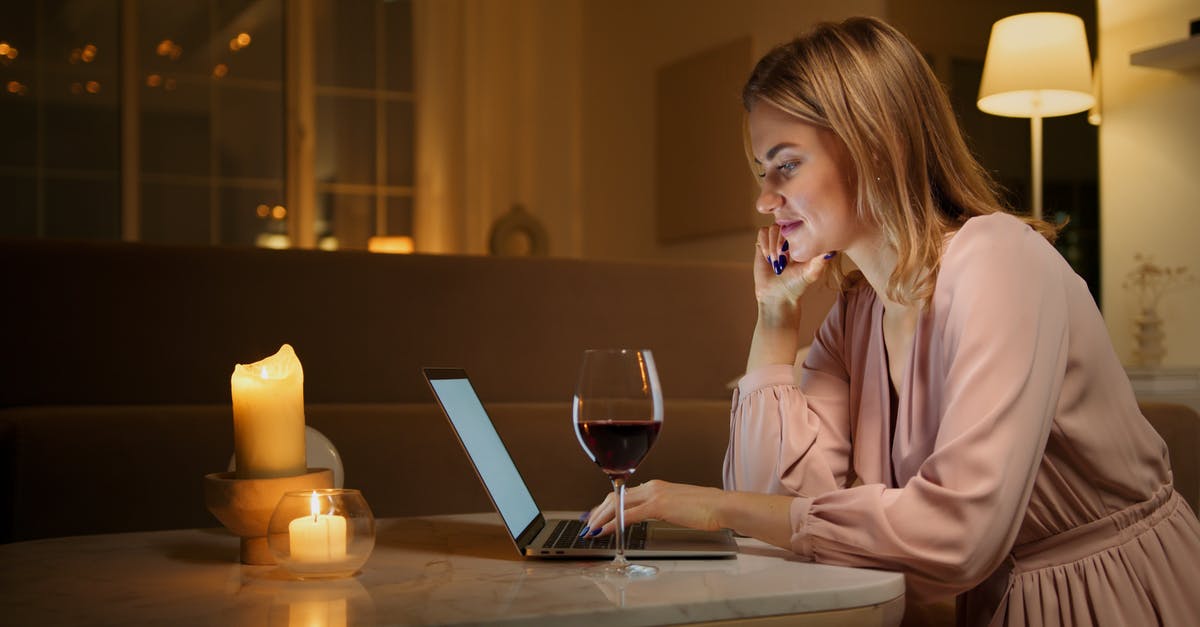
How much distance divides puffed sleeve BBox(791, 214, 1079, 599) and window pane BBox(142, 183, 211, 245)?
218 inches

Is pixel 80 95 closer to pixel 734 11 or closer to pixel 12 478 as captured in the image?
pixel 734 11

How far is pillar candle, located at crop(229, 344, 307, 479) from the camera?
1.06 m

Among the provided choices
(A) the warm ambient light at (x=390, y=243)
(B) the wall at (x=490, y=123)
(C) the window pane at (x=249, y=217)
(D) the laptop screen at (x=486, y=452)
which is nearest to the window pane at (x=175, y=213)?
(C) the window pane at (x=249, y=217)

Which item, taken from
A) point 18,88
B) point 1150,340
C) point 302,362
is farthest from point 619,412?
point 18,88

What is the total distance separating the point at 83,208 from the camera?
590 centimetres

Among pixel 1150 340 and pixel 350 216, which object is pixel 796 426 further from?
pixel 350 216

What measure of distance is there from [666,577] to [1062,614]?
46cm

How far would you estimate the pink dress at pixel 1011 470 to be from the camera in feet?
3.28

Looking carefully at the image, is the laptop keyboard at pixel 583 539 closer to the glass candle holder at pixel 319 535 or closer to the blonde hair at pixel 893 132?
the glass candle holder at pixel 319 535

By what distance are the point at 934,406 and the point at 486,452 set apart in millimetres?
486

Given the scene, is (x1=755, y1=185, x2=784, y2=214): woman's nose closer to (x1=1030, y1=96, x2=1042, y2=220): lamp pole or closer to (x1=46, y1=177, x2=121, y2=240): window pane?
(x1=1030, y1=96, x2=1042, y2=220): lamp pole

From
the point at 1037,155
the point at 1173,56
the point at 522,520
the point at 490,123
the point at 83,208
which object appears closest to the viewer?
the point at 522,520

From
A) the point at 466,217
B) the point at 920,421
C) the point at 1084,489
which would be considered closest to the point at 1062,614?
the point at 1084,489

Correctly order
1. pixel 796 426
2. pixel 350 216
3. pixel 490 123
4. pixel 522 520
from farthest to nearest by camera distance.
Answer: pixel 490 123, pixel 350 216, pixel 796 426, pixel 522 520
